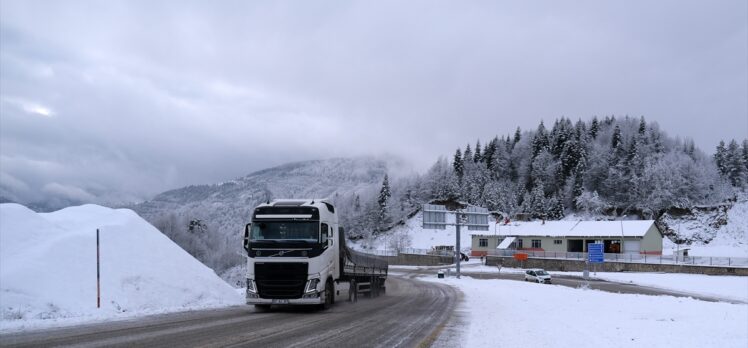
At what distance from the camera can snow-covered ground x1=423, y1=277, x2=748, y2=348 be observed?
43.1ft

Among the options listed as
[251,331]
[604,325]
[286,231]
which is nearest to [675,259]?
[604,325]

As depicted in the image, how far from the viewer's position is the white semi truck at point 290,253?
18641 mm

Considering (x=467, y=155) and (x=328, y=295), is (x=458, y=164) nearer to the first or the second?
(x=467, y=155)

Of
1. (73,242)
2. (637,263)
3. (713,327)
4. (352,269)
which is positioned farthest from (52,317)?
(637,263)

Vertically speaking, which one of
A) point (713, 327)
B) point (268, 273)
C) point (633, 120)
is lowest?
point (713, 327)

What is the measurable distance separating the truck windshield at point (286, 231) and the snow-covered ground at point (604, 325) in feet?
19.3

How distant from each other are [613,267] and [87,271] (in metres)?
63.6

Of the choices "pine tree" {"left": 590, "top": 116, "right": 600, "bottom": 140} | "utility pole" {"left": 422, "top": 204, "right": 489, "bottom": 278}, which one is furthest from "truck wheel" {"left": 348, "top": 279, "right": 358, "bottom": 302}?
"pine tree" {"left": 590, "top": 116, "right": 600, "bottom": 140}

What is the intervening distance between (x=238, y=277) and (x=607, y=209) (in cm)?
9544

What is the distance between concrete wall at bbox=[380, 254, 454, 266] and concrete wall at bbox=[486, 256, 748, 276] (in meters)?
13.9

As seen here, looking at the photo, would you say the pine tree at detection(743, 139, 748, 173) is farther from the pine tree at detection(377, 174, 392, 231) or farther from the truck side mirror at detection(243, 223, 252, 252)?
the truck side mirror at detection(243, 223, 252, 252)

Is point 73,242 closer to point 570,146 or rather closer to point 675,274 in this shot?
point 675,274

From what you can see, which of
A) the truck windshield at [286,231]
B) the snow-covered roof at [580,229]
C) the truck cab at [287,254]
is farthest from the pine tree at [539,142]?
the truck windshield at [286,231]

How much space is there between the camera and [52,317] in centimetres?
1466
